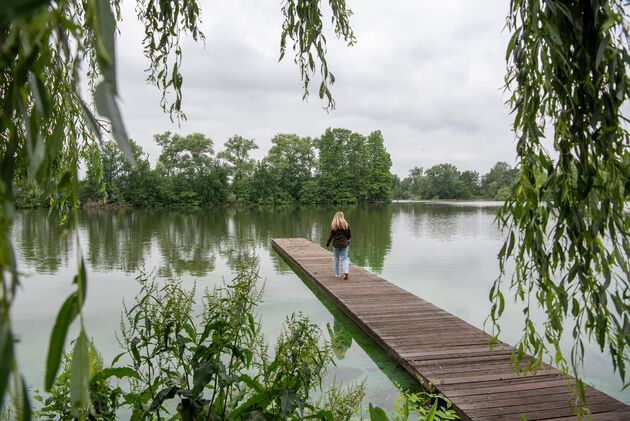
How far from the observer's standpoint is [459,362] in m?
5.30

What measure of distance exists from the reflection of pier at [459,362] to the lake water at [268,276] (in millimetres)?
302

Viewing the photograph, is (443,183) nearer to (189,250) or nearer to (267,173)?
(267,173)

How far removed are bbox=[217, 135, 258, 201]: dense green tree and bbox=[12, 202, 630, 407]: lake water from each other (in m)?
42.7

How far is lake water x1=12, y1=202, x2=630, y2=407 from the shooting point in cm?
601

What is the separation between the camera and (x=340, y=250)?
10453 millimetres

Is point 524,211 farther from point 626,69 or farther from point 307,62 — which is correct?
point 307,62

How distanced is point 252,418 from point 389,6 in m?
3.16

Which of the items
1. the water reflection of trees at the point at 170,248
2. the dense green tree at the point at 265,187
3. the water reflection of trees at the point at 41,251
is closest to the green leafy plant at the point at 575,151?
the water reflection of trees at the point at 170,248

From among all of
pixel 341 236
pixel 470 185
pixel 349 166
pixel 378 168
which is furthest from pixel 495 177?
pixel 341 236

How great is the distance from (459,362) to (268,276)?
7378mm

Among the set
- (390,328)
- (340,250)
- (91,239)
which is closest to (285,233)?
(91,239)

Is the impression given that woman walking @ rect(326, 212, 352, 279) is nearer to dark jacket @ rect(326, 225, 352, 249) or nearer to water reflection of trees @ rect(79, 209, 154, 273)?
dark jacket @ rect(326, 225, 352, 249)

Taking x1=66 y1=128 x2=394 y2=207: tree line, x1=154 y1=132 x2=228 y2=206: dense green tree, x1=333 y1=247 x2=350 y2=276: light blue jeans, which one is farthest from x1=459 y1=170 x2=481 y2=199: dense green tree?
x1=333 y1=247 x2=350 y2=276: light blue jeans

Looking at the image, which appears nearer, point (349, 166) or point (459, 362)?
point (459, 362)
